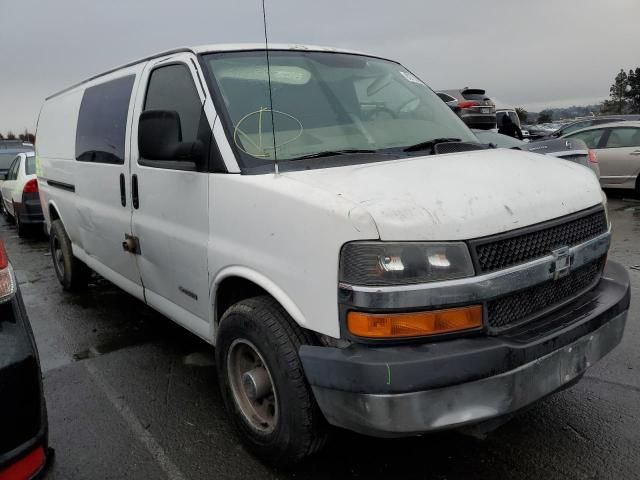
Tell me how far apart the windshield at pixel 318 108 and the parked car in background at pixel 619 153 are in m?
8.75

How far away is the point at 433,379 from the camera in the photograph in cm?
207

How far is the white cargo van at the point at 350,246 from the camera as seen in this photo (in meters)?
2.12

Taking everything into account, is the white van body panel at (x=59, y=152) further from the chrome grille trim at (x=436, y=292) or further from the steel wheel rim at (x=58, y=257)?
the chrome grille trim at (x=436, y=292)

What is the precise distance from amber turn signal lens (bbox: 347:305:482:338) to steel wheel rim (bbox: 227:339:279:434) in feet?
2.31

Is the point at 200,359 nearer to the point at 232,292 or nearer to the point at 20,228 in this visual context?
the point at 232,292

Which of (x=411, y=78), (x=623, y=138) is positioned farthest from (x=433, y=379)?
(x=623, y=138)

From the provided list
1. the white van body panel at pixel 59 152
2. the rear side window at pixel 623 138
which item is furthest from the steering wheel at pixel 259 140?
the rear side window at pixel 623 138

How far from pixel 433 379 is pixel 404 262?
446 mm

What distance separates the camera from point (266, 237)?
2525 millimetres

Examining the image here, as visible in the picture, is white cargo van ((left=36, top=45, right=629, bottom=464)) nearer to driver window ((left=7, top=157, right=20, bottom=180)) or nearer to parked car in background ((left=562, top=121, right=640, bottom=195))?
driver window ((left=7, top=157, right=20, bottom=180))

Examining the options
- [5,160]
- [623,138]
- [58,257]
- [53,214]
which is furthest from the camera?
[5,160]

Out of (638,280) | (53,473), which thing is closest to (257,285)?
(53,473)

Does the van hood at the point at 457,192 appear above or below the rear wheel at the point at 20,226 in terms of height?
above

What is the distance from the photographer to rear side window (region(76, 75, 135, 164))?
4.01 m
